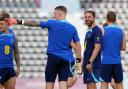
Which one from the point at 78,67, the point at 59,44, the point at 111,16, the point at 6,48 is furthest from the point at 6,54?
the point at 111,16

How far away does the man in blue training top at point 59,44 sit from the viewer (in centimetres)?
1055

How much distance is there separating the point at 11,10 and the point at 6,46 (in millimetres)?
10387

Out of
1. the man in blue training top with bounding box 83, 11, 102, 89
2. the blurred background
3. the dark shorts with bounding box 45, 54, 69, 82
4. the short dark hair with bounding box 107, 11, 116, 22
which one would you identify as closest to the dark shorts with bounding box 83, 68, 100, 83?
the man in blue training top with bounding box 83, 11, 102, 89

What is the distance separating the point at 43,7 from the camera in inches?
786

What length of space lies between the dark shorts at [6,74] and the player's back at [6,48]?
0.08m

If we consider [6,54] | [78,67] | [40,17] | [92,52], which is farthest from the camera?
[40,17]

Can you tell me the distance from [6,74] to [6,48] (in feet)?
1.36

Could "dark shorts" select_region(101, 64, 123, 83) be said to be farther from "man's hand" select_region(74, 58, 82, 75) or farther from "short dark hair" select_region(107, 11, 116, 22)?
"short dark hair" select_region(107, 11, 116, 22)

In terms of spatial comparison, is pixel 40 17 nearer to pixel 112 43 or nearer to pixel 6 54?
pixel 112 43

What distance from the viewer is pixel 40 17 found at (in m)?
20.0

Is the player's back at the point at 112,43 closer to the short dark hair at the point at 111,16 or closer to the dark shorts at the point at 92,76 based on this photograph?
the short dark hair at the point at 111,16

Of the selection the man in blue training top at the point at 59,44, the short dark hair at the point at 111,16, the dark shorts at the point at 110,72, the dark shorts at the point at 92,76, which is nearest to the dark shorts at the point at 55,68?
the man in blue training top at the point at 59,44

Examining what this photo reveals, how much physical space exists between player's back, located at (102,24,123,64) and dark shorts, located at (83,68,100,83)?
45 centimetres

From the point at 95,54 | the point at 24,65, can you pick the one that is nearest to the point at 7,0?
the point at 24,65
